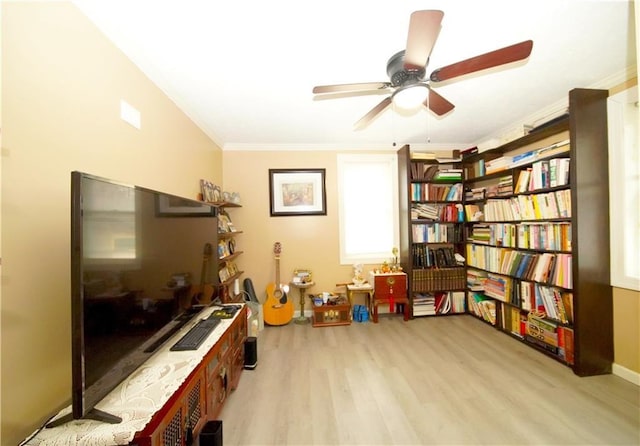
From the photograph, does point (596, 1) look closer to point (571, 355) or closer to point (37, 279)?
point (571, 355)

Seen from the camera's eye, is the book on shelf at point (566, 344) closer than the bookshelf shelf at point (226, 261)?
Yes

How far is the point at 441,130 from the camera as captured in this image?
9.16ft

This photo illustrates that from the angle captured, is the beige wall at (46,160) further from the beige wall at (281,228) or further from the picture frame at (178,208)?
the beige wall at (281,228)

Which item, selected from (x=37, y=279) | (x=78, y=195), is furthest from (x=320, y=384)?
(x=78, y=195)

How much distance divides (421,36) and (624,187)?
6.96 ft

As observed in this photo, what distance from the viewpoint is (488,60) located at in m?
1.13

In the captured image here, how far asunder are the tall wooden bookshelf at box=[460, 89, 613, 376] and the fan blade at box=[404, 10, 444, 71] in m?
1.62

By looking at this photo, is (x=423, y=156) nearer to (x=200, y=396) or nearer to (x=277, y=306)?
(x=277, y=306)

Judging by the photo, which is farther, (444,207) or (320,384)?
(444,207)

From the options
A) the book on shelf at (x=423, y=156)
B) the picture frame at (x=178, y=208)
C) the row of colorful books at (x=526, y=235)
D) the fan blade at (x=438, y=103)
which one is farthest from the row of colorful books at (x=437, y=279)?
the picture frame at (x=178, y=208)

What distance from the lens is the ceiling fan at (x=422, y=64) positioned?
966 millimetres

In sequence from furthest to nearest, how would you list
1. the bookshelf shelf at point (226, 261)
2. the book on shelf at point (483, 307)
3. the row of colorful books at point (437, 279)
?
the row of colorful books at point (437, 279), the book on shelf at point (483, 307), the bookshelf shelf at point (226, 261)

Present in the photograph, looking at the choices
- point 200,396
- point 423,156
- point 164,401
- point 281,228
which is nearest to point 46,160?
point 164,401

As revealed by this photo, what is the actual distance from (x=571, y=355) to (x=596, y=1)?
2.43 metres
